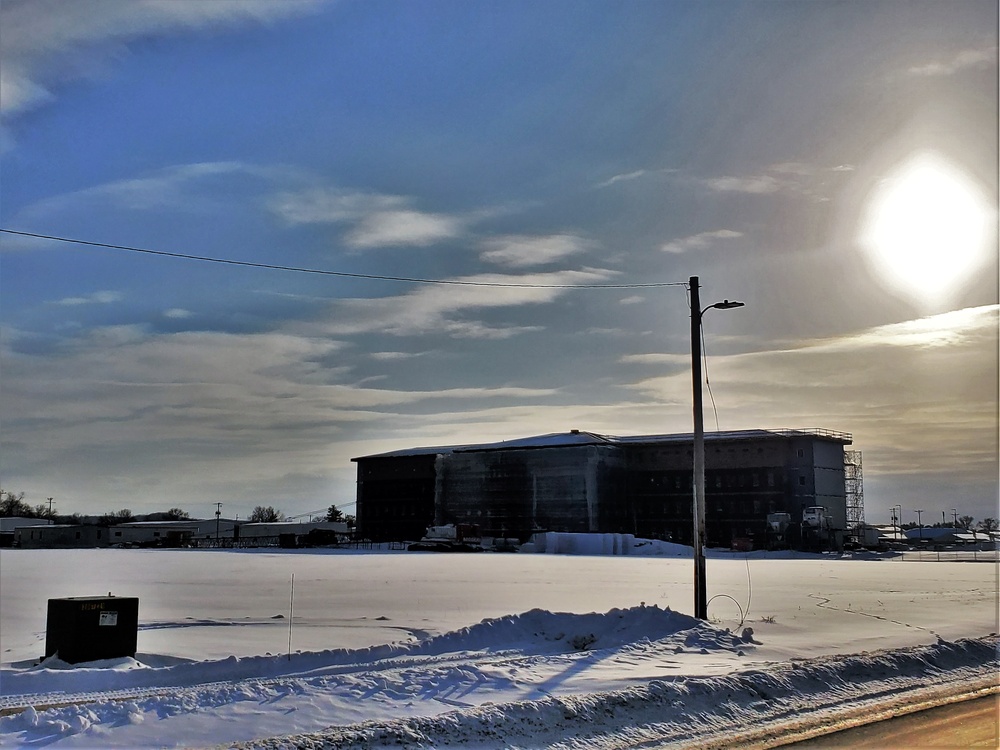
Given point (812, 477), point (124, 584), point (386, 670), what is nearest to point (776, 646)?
point (386, 670)

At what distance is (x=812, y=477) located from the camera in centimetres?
9638

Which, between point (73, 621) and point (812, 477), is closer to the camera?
point (73, 621)

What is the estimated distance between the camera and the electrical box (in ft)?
45.1

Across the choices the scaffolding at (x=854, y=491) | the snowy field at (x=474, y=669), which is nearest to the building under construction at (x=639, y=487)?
the scaffolding at (x=854, y=491)

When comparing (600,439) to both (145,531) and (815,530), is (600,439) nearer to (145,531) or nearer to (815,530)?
(815,530)

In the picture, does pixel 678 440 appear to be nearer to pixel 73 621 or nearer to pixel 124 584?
pixel 124 584

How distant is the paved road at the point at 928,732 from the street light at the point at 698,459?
7.93 metres

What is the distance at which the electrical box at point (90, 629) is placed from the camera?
1374cm

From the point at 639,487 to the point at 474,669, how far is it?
96.5 meters

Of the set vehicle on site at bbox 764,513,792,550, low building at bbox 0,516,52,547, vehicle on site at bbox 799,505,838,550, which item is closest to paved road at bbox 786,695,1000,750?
vehicle on site at bbox 764,513,792,550

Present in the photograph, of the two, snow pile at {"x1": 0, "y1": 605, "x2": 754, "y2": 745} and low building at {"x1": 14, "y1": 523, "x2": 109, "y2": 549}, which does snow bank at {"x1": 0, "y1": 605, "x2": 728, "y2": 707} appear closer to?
snow pile at {"x1": 0, "y1": 605, "x2": 754, "y2": 745}

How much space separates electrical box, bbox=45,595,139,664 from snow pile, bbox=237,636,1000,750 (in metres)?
6.11

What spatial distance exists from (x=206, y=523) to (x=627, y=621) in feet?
524

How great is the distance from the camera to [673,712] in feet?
37.5
